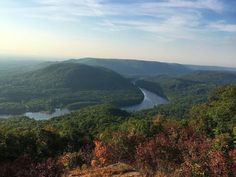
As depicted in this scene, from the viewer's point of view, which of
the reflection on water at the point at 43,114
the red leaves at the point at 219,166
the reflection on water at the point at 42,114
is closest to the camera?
the red leaves at the point at 219,166

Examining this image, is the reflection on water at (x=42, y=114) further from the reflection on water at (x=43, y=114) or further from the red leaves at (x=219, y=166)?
the red leaves at (x=219, y=166)

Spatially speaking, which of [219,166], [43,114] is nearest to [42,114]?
[43,114]

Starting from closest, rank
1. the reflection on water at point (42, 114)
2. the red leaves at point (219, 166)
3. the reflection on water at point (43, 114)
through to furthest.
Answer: the red leaves at point (219, 166) < the reflection on water at point (43, 114) < the reflection on water at point (42, 114)

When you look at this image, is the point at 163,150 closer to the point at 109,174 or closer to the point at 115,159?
the point at 115,159

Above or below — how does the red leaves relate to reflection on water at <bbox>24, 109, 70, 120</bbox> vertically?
above

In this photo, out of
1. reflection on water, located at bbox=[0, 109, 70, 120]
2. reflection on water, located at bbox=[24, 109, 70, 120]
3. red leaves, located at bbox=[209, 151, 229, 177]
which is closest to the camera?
red leaves, located at bbox=[209, 151, 229, 177]

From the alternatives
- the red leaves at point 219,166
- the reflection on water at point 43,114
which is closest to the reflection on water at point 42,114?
the reflection on water at point 43,114

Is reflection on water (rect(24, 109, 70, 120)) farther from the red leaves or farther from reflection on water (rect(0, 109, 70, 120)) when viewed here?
the red leaves

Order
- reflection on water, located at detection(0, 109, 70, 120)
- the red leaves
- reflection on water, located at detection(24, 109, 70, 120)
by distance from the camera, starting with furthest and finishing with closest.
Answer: reflection on water, located at detection(24, 109, 70, 120) < reflection on water, located at detection(0, 109, 70, 120) < the red leaves

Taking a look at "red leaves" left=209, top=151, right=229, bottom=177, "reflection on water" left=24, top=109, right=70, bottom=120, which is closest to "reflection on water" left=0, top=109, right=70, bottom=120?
"reflection on water" left=24, top=109, right=70, bottom=120

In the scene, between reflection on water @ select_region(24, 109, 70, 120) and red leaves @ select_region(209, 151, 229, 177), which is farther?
reflection on water @ select_region(24, 109, 70, 120)

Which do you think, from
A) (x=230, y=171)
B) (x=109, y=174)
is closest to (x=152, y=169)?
(x=109, y=174)
